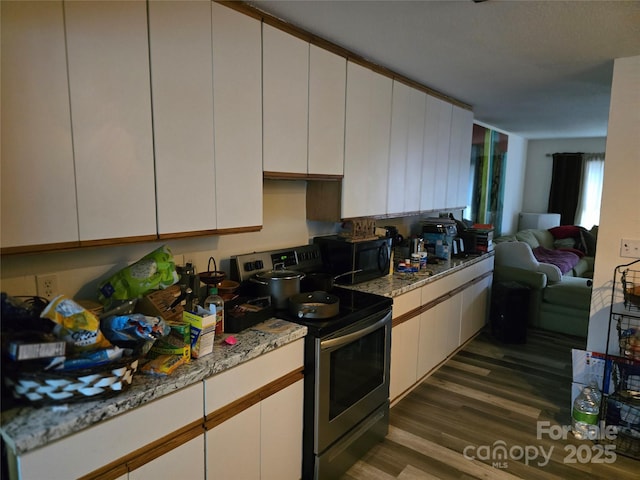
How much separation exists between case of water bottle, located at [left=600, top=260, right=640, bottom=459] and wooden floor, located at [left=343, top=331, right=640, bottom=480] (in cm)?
18

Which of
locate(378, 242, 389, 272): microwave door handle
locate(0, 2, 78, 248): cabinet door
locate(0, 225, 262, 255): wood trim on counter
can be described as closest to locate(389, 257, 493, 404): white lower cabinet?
locate(378, 242, 389, 272): microwave door handle

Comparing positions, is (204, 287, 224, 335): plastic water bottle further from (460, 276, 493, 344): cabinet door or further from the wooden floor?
(460, 276, 493, 344): cabinet door

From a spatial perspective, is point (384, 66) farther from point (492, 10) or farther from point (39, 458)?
point (39, 458)

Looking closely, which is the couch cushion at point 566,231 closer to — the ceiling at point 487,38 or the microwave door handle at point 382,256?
the ceiling at point 487,38

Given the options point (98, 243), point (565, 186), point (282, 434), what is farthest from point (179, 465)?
point (565, 186)

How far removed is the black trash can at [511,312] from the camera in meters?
4.03

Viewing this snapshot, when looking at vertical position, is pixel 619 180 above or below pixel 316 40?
below

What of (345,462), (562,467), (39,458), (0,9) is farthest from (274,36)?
(562,467)

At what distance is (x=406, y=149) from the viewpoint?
Answer: 10.9 feet

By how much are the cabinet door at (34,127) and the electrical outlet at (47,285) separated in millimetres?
318

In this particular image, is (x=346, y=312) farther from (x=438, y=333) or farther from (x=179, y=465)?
(x=438, y=333)

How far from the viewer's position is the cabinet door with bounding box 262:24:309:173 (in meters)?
2.10

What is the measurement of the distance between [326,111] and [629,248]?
2091mm

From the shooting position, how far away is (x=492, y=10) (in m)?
1.98
